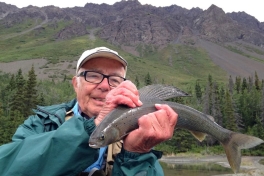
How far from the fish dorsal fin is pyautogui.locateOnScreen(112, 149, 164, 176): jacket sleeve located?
0.64 m

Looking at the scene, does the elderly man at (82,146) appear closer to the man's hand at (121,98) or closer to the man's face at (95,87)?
the man's hand at (121,98)

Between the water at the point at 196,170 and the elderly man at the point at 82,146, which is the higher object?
the elderly man at the point at 82,146

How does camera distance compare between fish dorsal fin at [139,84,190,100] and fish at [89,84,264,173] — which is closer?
fish at [89,84,264,173]

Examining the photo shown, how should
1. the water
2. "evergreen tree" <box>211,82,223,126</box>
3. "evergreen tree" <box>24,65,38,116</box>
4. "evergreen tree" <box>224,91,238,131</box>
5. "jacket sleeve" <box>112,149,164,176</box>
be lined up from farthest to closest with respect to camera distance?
"evergreen tree" <box>211,82,223,126</box>, "evergreen tree" <box>224,91,238,131</box>, "evergreen tree" <box>24,65,38,116</box>, the water, "jacket sleeve" <box>112,149,164,176</box>

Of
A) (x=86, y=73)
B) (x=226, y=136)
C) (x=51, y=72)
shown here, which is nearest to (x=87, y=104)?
(x=86, y=73)

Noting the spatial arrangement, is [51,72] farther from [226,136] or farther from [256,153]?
[226,136]

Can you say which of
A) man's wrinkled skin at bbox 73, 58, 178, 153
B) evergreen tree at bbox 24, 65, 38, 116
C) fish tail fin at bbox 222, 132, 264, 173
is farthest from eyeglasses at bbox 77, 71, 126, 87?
evergreen tree at bbox 24, 65, 38, 116

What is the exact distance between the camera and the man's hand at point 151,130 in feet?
11.1

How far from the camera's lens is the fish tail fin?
451 cm

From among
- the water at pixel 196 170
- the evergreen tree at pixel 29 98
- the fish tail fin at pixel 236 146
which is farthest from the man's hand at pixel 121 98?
the evergreen tree at pixel 29 98

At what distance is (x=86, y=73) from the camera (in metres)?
4.44

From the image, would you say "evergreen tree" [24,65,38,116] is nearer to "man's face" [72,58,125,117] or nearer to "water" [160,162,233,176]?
"water" [160,162,233,176]

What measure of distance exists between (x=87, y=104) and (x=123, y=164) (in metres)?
1.23

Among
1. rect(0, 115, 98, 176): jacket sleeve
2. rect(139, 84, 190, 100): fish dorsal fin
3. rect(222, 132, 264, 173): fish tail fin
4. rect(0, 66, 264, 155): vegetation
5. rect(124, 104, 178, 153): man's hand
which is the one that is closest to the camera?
rect(0, 115, 98, 176): jacket sleeve
